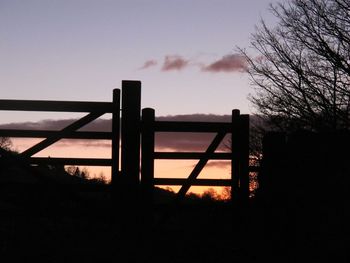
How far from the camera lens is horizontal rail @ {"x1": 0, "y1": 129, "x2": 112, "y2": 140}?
8.08 meters

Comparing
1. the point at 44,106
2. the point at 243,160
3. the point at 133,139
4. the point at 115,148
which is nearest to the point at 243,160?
the point at 243,160

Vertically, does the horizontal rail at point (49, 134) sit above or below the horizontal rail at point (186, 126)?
below

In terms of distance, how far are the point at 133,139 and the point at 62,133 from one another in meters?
1.15

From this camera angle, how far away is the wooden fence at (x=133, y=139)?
322 inches

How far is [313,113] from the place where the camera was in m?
15.8

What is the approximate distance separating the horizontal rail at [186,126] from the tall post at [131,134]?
1.23 ft

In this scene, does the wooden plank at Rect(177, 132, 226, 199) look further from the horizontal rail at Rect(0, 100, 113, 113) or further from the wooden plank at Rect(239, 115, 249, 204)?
the horizontal rail at Rect(0, 100, 113, 113)

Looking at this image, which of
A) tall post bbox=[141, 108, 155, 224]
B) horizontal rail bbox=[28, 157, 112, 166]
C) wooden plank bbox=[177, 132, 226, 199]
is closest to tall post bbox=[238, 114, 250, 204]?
wooden plank bbox=[177, 132, 226, 199]

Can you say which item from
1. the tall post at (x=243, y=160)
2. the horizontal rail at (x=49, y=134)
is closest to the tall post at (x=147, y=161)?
the horizontal rail at (x=49, y=134)

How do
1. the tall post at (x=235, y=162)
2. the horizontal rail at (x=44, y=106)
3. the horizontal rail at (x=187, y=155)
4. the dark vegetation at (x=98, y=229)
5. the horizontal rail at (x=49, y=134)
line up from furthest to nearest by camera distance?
the tall post at (x=235, y=162) < the horizontal rail at (x=187, y=155) < the horizontal rail at (x=44, y=106) < the horizontal rail at (x=49, y=134) < the dark vegetation at (x=98, y=229)

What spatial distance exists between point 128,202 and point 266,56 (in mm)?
9621

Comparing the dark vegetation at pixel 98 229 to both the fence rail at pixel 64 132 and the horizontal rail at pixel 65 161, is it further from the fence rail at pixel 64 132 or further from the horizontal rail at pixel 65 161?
the fence rail at pixel 64 132

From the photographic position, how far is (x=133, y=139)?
850 cm

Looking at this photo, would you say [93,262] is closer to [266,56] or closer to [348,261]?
[348,261]
